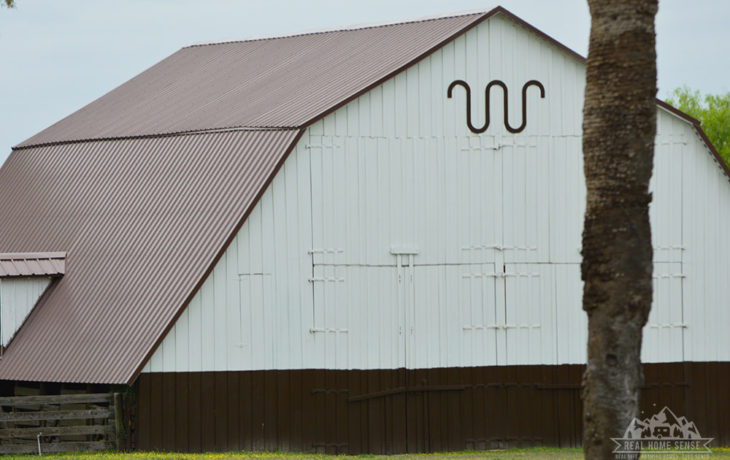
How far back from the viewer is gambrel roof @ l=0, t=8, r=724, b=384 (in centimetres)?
2580

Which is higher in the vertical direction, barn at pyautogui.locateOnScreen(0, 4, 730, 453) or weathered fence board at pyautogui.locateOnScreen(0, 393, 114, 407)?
barn at pyautogui.locateOnScreen(0, 4, 730, 453)

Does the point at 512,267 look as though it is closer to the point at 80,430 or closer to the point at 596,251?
the point at 80,430

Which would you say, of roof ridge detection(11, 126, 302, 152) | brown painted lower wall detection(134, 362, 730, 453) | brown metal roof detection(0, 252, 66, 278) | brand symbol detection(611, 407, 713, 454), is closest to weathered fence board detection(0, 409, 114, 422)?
brown painted lower wall detection(134, 362, 730, 453)

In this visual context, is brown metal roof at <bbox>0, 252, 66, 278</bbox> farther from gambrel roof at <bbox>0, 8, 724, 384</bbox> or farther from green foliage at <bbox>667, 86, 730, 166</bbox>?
green foliage at <bbox>667, 86, 730, 166</bbox>

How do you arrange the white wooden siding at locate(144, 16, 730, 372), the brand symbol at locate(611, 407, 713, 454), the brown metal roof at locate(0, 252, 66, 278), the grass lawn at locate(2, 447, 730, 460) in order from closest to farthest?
the grass lawn at locate(2, 447, 730, 460) → the white wooden siding at locate(144, 16, 730, 372) → the brand symbol at locate(611, 407, 713, 454) → the brown metal roof at locate(0, 252, 66, 278)

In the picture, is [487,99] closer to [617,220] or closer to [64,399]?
[64,399]

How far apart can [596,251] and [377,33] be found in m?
16.5

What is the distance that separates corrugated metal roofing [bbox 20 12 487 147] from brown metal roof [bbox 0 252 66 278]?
351 centimetres

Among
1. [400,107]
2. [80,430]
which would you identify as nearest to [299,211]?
[400,107]

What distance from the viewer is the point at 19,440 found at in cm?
2562

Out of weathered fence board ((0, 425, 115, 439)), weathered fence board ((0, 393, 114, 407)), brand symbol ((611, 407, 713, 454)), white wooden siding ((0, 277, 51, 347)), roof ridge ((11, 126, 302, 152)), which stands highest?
roof ridge ((11, 126, 302, 152))

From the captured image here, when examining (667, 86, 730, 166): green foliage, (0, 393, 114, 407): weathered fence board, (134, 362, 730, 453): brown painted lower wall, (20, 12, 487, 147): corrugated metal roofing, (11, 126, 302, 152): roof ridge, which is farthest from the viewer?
(667, 86, 730, 166): green foliage

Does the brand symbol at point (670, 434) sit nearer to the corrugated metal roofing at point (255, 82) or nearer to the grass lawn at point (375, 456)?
the grass lawn at point (375, 456)

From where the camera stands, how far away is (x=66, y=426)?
83.0 feet
